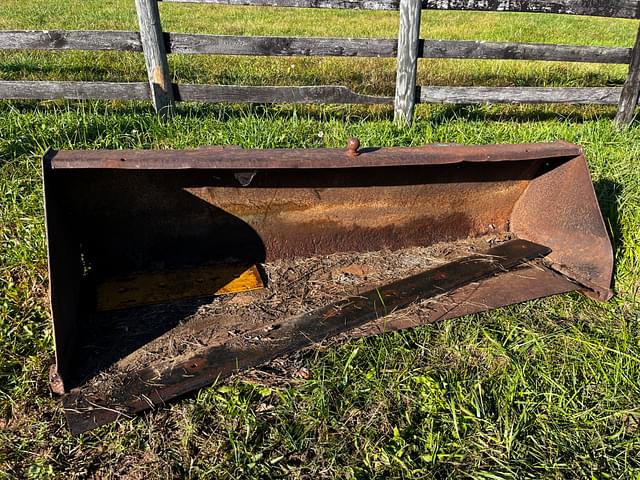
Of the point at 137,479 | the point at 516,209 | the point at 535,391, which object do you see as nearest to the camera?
the point at 137,479

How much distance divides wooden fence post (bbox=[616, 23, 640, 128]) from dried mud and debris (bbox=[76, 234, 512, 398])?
3.20 meters

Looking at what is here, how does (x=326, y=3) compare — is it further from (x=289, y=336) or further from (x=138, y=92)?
(x=289, y=336)

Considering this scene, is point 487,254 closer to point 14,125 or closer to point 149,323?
point 149,323

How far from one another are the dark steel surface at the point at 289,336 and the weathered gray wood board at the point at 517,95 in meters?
2.33

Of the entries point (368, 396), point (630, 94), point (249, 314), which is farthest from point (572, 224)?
point (630, 94)

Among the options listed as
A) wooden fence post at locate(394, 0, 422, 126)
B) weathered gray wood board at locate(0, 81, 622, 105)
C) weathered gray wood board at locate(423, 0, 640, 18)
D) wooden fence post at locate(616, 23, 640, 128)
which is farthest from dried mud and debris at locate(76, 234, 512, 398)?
wooden fence post at locate(616, 23, 640, 128)

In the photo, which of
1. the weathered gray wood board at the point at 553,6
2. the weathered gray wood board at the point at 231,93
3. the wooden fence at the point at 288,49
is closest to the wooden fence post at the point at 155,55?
the wooden fence at the point at 288,49

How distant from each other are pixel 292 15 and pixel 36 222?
36.9 feet

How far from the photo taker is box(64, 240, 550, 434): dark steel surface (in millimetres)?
2238

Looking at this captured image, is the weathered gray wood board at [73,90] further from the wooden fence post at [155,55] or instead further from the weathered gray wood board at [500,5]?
the weathered gray wood board at [500,5]

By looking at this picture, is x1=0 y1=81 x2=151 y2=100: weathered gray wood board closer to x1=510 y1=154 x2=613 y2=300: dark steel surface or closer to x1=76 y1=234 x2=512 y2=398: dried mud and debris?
x1=76 y1=234 x2=512 y2=398: dried mud and debris

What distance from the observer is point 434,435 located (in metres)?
2.22

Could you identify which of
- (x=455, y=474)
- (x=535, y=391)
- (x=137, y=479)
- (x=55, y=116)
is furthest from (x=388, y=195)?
(x=55, y=116)

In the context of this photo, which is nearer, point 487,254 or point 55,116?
point 487,254
